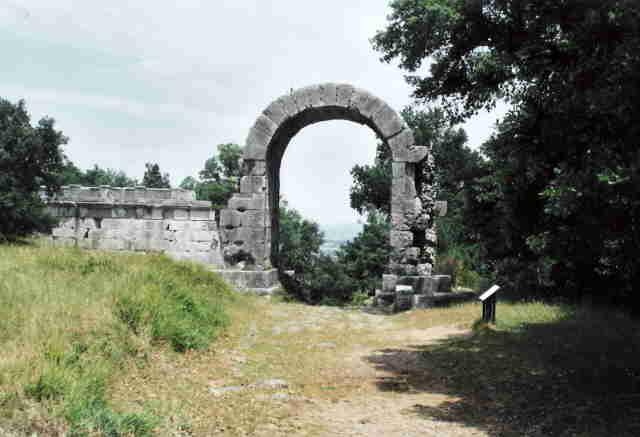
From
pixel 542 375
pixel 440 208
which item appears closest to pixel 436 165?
pixel 440 208

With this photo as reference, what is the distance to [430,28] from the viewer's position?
11.8 meters

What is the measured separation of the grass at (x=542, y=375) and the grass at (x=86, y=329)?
2.49 m

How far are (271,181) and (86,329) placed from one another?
850 centimetres

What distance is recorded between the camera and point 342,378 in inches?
245

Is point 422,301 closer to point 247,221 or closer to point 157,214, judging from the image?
point 247,221

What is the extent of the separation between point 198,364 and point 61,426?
8.51ft

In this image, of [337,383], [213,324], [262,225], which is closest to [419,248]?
[262,225]

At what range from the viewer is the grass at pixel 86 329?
376 cm

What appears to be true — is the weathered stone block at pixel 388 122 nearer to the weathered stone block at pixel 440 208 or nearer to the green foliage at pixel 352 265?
the weathered stone block at pixel 440 208

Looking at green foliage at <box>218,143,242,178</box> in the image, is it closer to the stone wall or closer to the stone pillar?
the stone wall

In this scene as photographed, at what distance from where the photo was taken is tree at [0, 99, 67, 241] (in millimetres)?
14953

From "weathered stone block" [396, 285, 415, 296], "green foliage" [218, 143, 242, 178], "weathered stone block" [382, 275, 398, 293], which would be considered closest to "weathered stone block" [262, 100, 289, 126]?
"weathered stone block" [382, 275, 398, 293]

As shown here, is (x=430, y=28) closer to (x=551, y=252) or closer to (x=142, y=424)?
(x=551, y=252)

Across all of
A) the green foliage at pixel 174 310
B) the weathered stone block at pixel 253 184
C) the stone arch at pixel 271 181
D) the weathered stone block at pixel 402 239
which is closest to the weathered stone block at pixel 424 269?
the stone arch at pixel 271 181
